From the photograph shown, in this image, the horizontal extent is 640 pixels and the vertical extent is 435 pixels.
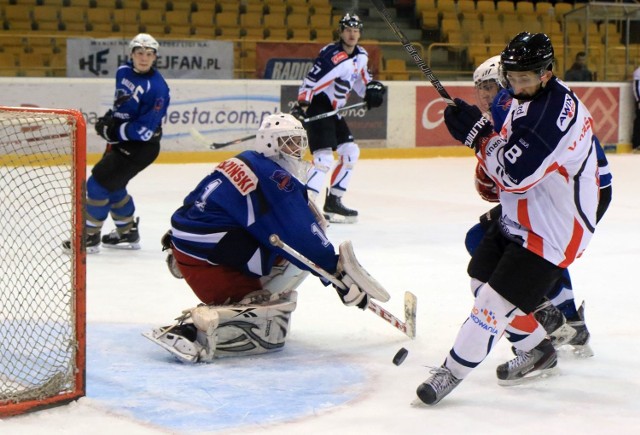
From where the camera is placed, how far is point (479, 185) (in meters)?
3.29

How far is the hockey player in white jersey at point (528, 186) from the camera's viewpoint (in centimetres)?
275

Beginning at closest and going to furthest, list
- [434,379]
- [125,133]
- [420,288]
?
[434,379], [420,288], [125,133]

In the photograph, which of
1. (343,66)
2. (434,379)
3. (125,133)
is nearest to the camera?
(434,379)

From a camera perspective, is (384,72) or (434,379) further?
(384,72)

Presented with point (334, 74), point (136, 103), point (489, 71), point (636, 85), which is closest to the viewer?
point (489, 71)

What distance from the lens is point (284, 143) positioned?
11.5 ft

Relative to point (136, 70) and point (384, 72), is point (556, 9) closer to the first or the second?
point (384, 72)

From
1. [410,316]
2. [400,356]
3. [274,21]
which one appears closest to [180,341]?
[400,356]

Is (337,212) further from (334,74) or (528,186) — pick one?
(528,186)

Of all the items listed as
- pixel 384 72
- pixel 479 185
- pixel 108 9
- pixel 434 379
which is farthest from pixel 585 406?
pixel 108 9

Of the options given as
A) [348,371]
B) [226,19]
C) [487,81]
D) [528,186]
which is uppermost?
[226,19]

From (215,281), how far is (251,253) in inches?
6.8

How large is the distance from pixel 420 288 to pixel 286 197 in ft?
4.86

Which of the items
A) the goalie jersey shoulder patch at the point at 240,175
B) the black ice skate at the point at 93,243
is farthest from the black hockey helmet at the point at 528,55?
the black ice skate at the point at 93,243
